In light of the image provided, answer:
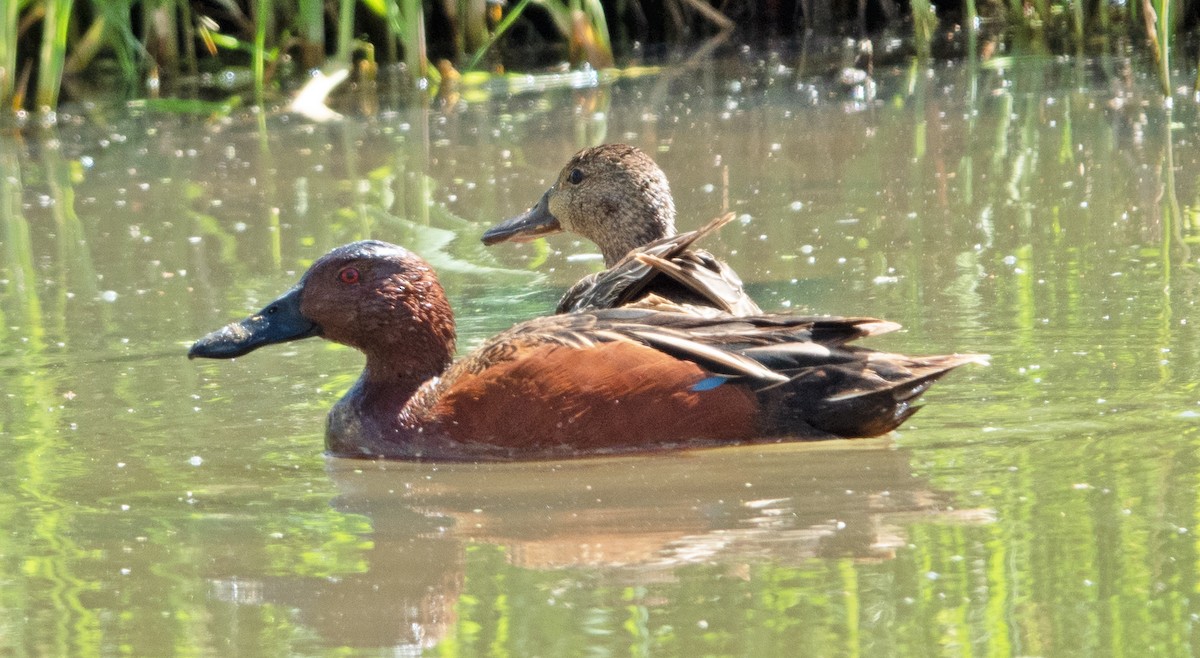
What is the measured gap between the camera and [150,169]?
396 inches

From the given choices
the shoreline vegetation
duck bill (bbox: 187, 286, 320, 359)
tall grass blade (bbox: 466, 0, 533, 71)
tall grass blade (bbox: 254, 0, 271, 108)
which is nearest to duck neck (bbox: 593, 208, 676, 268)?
duck bill (bbox: 187, 286, 320, 359)

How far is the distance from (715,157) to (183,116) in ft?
14.0

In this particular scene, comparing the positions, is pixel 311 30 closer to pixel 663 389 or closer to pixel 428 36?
pixel 428 36

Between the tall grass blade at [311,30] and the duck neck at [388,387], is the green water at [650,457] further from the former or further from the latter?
the tall grass blade at [311,30]

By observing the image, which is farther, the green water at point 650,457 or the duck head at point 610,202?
the duck head at point 610,202

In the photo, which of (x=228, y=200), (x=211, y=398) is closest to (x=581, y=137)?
(x=228, y=200)

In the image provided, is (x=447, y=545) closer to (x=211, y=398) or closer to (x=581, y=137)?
(x=211, y=398)

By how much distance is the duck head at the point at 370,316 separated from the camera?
529 cm

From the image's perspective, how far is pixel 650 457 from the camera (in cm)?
486

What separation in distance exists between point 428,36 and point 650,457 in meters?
9.39

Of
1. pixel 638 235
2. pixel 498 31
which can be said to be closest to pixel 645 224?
pixel 638 235

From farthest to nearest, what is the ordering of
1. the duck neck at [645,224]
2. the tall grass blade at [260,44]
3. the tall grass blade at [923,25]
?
the tall grass blade at [923,25], the tall grass blade at [260,44], the duck neck at [645,224]

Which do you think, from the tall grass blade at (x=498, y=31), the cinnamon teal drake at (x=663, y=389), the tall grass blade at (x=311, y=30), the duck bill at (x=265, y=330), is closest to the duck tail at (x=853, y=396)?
the cinnamon teal drake at (x=663, y=389)

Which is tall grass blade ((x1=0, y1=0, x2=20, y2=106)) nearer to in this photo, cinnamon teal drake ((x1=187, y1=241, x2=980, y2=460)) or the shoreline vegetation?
the shoreline vegetation
